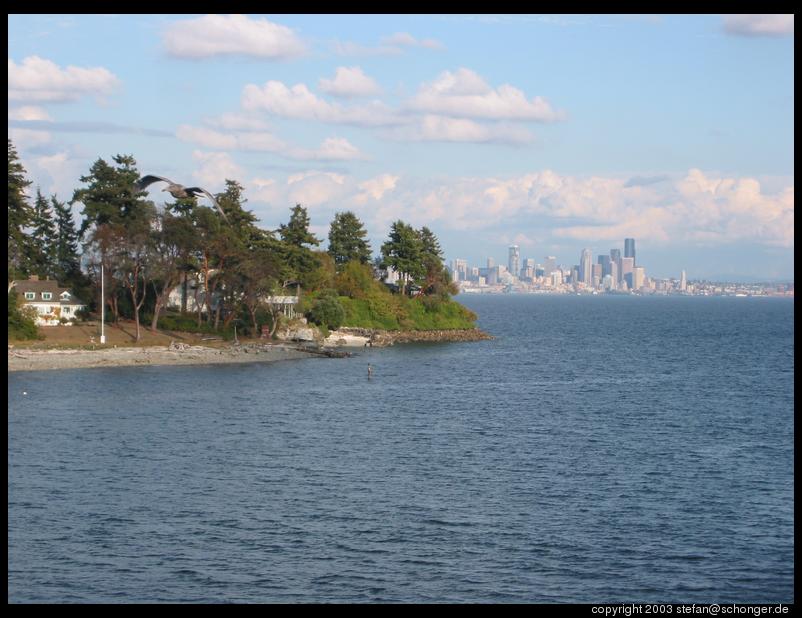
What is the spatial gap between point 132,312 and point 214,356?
50.9 ft

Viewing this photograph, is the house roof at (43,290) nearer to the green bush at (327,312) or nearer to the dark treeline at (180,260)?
the dark treeline at (180,260)

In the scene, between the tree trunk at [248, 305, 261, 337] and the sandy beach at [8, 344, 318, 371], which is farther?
the tree trunk at [248, 305, 261, 337]

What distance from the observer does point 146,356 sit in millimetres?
81625

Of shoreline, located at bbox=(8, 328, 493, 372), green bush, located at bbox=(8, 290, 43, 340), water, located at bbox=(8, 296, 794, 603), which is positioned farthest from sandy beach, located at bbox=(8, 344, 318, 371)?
water, located at bbox=(8, 296, 794, 603)

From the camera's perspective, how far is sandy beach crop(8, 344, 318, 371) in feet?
251

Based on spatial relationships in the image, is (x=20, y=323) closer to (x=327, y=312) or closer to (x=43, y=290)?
(x=43, y=290)

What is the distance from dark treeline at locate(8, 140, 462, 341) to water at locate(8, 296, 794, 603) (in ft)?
61.5

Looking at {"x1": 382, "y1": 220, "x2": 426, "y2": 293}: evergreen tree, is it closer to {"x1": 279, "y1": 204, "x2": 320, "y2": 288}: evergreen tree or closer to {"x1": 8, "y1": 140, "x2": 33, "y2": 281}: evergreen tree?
{"x1": 279, "y1": 204, "x2": 320, "y2": 288}: evergreen tree

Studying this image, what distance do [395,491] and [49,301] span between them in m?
64.6

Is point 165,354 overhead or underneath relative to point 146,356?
overhead

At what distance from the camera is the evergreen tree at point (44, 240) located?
109500 mm

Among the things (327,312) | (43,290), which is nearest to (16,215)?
(43,290)

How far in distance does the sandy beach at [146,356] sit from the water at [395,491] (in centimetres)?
454

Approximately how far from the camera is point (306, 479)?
40.0 metres
